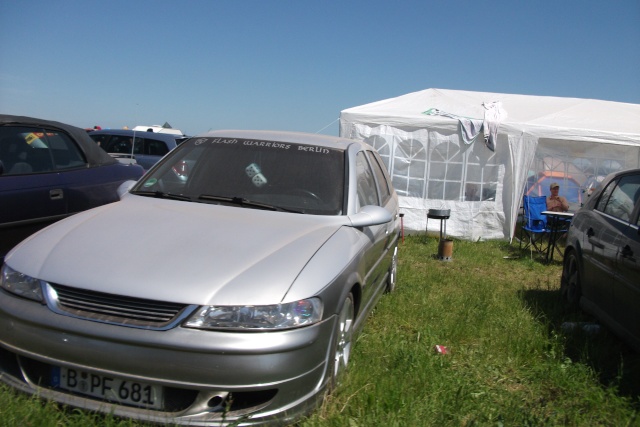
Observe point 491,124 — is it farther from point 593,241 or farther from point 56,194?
point 56,194

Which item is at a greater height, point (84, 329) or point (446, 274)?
point (84, 329)

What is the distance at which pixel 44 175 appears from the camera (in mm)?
Answer: 4988

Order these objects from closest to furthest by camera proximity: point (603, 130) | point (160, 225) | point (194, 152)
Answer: point (160, 225) < point (194, 152) < point (603, 130)

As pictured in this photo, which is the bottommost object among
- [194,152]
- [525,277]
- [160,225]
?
[525,277]

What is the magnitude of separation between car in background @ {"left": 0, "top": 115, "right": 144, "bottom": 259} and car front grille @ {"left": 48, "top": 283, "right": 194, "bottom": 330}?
7.37ft

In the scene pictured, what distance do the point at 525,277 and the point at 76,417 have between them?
6794 mm

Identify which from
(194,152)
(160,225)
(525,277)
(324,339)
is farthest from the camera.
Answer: (525,277)

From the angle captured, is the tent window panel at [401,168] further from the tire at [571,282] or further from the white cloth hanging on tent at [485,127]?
the tire at [571,282]

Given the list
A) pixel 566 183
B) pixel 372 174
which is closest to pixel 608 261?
pixel 372 174

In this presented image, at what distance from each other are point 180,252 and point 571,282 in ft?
15.0

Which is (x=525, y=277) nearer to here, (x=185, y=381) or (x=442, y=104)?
(x=442, y=104)

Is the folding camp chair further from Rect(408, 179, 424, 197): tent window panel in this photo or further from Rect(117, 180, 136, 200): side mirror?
Rect(117, 180, 136, 200): side mirror

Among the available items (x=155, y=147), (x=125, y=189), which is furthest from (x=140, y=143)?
(x=125, y=189)

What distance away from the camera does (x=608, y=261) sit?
4.62 meters
